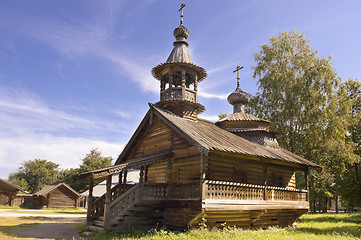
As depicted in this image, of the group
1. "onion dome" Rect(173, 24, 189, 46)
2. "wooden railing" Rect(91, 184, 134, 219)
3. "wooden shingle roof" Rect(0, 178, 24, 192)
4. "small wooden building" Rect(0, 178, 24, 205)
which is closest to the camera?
"wooden railing" Rect(91, 184, 134, 219)

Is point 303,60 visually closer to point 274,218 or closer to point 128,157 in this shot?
point 274,218

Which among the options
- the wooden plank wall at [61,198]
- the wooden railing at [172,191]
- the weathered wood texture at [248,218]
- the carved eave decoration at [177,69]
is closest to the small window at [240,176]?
the weathered wood texture at [248,218]

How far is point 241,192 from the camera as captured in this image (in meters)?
14.7

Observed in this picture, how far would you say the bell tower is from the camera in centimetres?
1942

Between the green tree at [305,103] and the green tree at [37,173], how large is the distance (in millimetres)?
60576

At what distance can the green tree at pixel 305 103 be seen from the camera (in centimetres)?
2894

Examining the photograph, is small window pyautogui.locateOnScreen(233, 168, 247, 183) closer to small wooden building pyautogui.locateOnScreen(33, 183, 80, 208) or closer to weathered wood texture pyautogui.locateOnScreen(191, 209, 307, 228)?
weathered wood texture pyautogui.locateOnScreen(191, 209, 307, 228)

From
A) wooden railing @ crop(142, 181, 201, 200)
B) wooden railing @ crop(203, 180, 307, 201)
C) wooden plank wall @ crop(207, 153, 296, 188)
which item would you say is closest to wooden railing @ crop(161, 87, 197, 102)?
wooden plank wall @ crop(207, 153, 296, 188)

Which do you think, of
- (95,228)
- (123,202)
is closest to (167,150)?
(123,202)

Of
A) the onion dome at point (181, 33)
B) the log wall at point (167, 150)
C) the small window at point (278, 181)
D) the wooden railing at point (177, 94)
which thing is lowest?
the small window at point (278, 181)

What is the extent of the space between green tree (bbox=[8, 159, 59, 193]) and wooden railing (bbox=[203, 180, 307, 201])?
68038 mm

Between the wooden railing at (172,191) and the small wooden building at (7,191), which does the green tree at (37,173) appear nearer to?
the small wooden building at (7,191)

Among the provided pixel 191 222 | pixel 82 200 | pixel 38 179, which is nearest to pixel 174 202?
pixel 191 222

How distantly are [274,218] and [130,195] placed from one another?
10.2 m
